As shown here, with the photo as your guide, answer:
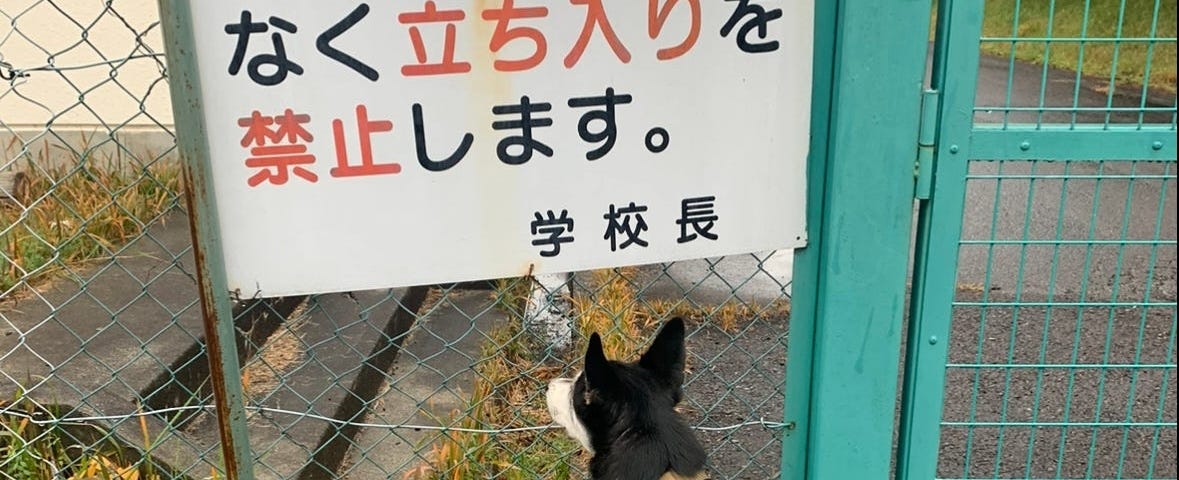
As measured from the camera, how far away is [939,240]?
1.92 metres

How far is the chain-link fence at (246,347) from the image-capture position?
2744 mm

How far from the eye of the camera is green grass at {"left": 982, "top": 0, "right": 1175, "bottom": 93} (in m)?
1.88

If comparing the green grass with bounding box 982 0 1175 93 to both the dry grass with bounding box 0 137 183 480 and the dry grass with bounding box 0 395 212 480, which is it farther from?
the dry grass with bounding box 0 395 212 480

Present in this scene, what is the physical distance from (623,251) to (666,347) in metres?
0.67

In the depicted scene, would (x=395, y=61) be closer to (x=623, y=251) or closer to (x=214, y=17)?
(x=214, y=17)

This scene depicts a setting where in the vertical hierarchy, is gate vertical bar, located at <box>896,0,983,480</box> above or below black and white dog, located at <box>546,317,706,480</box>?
above

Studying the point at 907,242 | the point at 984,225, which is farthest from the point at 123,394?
the point at 984,225

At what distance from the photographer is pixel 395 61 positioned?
5.36 ft

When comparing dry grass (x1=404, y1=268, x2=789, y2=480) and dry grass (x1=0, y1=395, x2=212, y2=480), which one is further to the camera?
dry grass (x1=404, y1=268, x2=789, y2=480)

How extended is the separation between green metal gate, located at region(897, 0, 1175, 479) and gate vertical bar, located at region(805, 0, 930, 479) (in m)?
0.07

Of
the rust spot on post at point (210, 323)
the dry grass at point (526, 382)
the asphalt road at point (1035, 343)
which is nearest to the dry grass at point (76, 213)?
the dry grass at point (526, 382)

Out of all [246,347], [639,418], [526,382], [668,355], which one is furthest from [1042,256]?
→ [246,347]

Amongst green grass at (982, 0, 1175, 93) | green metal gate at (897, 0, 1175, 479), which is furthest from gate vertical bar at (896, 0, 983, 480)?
green grass at (982, 0, 1175, 93)

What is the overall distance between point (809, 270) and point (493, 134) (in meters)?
0.78
